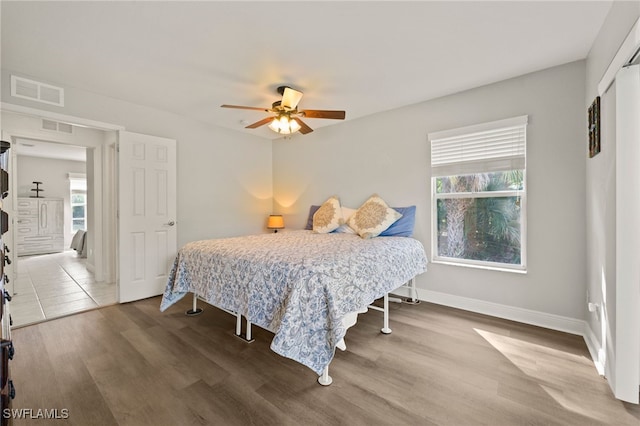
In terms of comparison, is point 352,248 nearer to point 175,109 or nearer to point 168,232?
point 168,232

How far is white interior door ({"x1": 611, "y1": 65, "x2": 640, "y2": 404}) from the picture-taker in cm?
157

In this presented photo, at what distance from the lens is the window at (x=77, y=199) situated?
7.73m

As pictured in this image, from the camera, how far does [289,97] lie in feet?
9.11

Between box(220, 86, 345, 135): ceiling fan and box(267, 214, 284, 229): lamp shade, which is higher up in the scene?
box(220, 86, 345, 135): ceiling fan

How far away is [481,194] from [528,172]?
18.5 inches

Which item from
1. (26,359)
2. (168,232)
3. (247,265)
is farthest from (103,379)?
(168,232)

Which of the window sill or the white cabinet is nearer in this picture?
the window sill

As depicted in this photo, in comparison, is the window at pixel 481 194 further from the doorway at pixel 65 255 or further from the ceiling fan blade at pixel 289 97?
the doorway at pixel 65 255

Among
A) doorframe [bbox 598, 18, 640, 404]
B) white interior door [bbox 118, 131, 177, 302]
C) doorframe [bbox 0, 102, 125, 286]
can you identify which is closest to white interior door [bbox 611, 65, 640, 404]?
doorframe [bbox 598, 18, 640, 404]

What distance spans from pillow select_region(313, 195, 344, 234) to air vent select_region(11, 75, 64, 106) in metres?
3.21

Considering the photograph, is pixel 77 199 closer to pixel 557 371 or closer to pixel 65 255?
pixel 65 255

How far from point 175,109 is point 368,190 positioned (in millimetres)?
2874

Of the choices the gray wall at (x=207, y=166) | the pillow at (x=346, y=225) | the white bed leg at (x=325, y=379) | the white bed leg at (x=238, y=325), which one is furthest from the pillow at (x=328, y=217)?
the white bed leg at (x=325, y=379)

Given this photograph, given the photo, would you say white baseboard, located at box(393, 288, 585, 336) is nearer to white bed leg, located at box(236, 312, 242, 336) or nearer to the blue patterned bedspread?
the blue patterned bedspread
